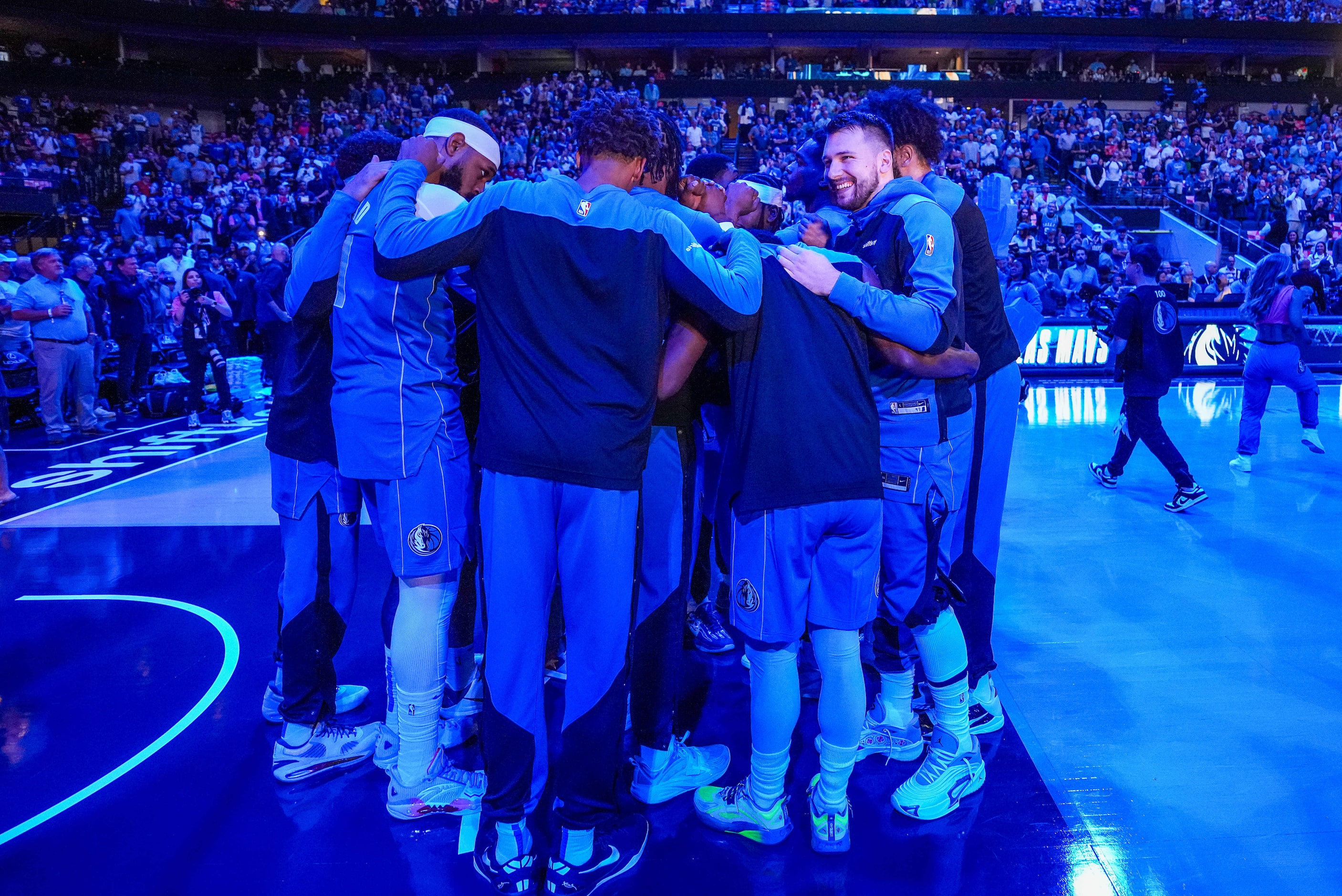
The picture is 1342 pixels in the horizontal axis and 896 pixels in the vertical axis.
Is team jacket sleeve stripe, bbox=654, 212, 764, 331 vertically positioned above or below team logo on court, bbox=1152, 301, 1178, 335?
above

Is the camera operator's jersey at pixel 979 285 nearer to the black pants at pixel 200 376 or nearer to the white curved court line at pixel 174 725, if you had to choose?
the white curved court line at pixel 174 725

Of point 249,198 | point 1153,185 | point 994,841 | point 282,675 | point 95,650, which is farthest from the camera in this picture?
point 1153,185

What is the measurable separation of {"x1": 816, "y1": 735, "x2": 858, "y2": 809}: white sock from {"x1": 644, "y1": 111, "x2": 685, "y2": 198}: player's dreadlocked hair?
1.76m

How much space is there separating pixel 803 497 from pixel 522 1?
34856mm

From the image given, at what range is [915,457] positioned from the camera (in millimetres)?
2820

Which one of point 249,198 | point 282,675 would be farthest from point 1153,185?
point 282,675

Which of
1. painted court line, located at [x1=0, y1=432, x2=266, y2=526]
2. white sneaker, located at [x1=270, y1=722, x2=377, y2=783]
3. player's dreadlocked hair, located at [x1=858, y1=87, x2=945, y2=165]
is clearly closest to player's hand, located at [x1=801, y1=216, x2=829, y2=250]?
player's dreadlocked hair, located at [x1=858, y1=87, x2=945, y2=165]

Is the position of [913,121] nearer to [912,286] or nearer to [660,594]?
[912,286]

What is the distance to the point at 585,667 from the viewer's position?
2.50 m

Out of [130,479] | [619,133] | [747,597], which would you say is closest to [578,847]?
[747,597]

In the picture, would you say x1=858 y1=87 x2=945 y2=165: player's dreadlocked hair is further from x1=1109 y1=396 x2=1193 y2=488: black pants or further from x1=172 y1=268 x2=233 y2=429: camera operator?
x1=172 y1=268 x2=233 y2=429: camera operator

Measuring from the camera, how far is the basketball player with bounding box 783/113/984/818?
106 inches

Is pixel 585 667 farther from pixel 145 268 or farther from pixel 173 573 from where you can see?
pixel 145 268

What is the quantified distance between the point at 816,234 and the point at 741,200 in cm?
72
